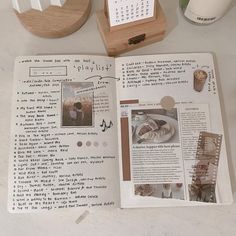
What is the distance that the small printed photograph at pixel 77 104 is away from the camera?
2.02 ft

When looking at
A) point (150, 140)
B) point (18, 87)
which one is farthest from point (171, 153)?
point (18, 87)

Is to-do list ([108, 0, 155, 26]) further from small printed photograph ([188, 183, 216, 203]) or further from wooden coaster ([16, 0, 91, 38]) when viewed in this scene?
small printed photograph ([188, 183, 216, 203])

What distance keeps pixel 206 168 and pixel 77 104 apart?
0.25 m

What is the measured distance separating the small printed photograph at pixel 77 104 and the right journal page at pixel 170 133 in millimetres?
53

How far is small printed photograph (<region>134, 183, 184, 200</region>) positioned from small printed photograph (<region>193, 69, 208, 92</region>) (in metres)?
0.17

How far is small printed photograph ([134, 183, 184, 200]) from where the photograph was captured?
59cm

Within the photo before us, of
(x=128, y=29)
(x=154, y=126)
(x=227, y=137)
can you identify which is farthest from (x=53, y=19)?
(x=227, y=137)

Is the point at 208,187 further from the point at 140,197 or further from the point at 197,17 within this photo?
the point at 197,17

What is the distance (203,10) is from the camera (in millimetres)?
623

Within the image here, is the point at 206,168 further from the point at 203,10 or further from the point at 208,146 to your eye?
the point at 203,10

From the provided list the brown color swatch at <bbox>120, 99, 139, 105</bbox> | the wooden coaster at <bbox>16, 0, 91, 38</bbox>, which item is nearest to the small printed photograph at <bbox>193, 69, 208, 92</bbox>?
the brown color swatch at <bbox>120, 99, 139, 105</bbox>

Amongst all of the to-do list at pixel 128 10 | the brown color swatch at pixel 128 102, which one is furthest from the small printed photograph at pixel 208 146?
the to-do list at pixel 128 10

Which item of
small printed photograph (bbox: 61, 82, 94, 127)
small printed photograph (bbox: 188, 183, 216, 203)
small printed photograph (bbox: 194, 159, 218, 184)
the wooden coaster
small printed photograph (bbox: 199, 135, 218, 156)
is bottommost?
small printed photograph (bbox: 188, 183, 216, 203)

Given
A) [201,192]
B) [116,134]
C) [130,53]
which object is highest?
[130,53]
